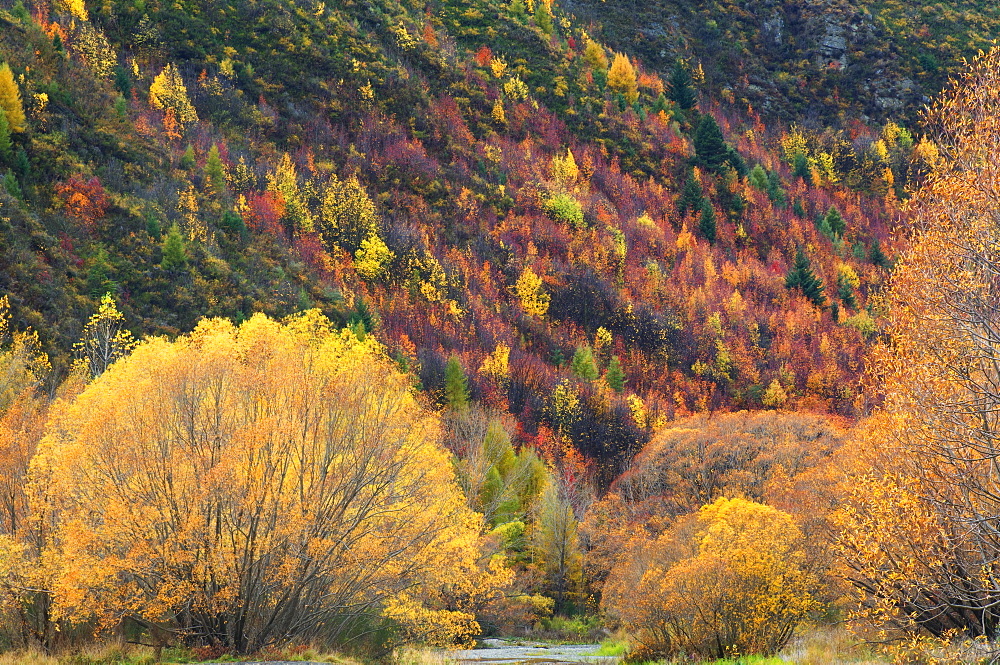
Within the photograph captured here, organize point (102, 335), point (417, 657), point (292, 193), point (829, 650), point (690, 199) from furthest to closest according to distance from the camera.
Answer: point (690, 199), point (292, 193), point (102, 335), point (417, 657), point (829, 650)

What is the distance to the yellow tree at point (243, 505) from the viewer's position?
2730 centimetres

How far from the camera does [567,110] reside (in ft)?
628

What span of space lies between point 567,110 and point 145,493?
572ft

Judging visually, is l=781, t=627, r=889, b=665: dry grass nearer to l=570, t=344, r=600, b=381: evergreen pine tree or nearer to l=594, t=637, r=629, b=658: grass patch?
l=594, t=637, r=629, b=658: grass patch

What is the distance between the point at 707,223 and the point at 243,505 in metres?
160

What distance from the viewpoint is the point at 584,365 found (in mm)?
123375

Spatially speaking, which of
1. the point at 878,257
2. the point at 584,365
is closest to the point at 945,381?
the point at 584,365

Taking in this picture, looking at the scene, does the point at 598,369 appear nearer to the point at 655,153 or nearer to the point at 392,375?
the point at 655,153

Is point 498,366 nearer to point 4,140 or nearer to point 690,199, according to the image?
point 4,140

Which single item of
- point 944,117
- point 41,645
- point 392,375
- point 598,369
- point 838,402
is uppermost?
point 944,117

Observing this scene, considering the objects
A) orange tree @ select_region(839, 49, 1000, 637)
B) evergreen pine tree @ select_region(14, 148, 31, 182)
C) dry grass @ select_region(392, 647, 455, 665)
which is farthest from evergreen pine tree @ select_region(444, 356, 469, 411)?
orange tree @ select_region(839, 49, 1000, 637)

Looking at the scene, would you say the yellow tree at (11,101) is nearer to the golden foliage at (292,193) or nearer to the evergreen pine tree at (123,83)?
the evergreen pine tree at (123,83)

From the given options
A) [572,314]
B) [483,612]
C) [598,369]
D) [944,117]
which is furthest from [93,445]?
[572,314]

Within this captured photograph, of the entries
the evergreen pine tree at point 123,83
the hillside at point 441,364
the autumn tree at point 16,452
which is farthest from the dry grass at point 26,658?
the evergreen pine tree at point 123,83
